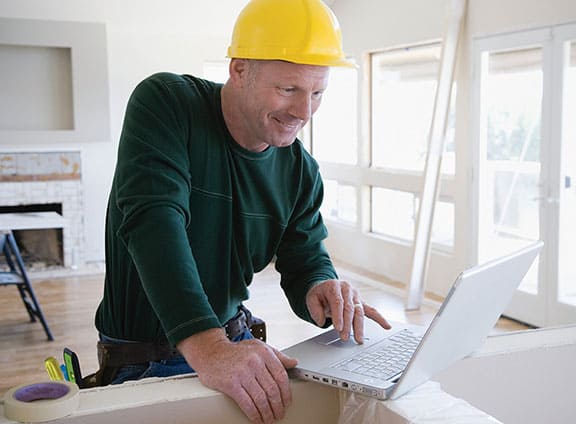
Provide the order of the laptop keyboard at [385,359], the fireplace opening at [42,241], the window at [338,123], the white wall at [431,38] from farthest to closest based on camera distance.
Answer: the fireplace opening at [42,241], the window at [338,123], the white wall at [431,38], the laptop keyboard at [385,359]

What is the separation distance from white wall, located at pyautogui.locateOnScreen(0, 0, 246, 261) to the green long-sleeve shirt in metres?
6.68

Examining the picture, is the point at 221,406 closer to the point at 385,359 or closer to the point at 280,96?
the point at 385,359

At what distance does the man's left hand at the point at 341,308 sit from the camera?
4.91ft

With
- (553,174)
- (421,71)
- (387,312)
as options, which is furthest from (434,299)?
(421,71)

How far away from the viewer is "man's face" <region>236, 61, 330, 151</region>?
1.42m

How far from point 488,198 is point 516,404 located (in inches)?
183

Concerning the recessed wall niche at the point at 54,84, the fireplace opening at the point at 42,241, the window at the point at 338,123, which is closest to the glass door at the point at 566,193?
the window at the point at 338,123

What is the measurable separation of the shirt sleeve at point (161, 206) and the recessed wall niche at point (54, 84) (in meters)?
6.89

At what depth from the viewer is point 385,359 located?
1.34 metres

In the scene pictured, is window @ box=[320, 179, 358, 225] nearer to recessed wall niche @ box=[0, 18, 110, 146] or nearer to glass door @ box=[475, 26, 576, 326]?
glass door @ box=[475, 26, 576, 326]

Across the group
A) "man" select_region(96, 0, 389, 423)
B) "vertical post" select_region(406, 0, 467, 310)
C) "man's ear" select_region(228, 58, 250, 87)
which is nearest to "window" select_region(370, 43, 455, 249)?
"vertical post" select_region(406, 0, 467, 310)

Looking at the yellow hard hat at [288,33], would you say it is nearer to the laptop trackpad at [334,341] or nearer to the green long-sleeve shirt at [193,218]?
the green long-sleeve shirt at [193,218]

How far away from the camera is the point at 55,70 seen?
27.2ft

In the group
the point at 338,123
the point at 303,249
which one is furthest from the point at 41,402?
the point at 338,123
